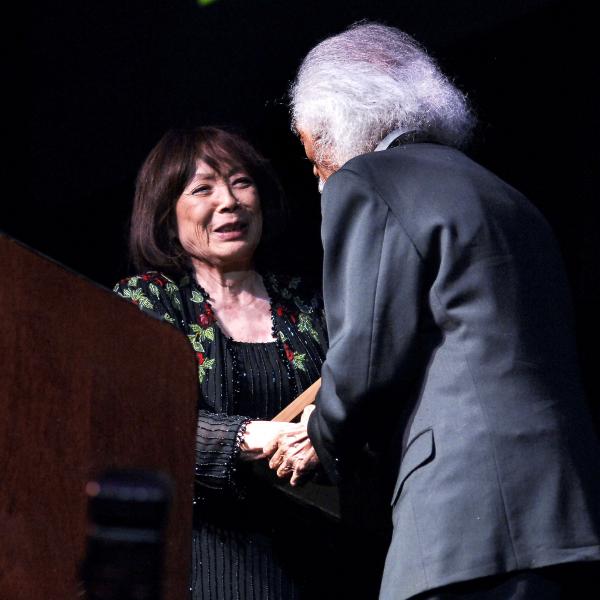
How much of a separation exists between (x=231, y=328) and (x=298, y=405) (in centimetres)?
29

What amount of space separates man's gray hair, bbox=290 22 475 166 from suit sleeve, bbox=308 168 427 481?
0.20 meters

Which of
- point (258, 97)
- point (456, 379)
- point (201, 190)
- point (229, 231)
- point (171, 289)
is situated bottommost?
point (456, 379)

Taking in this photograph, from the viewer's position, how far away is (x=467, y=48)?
2643 millimetres

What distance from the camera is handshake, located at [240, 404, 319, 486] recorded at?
192 centimetres

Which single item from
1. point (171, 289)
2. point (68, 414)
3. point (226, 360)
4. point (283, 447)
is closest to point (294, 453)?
point (283, 447)

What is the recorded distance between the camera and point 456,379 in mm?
1420

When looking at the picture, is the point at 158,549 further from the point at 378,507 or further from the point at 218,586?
the point at 218,586

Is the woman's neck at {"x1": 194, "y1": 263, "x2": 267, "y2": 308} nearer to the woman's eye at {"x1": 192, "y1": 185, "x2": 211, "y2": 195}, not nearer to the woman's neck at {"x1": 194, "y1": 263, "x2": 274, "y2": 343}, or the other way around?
the woman's neck at {"x1": 194, "y1": 263, "x2": 274, "y2": 343}

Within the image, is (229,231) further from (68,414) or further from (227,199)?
(68,414)

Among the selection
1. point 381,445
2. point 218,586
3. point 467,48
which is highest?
point 467,48

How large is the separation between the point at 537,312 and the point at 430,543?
351mm

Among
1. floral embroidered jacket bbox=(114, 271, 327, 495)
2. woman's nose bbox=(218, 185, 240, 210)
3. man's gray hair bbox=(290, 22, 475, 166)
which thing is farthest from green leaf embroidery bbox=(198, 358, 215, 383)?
man's gray hair bbox=(290, 22, 475, 166)

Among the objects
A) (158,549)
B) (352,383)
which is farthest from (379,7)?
(158,549)

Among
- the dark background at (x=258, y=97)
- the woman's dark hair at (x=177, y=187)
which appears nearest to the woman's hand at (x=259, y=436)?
the woman's dark hair at (x=177, y=187)
